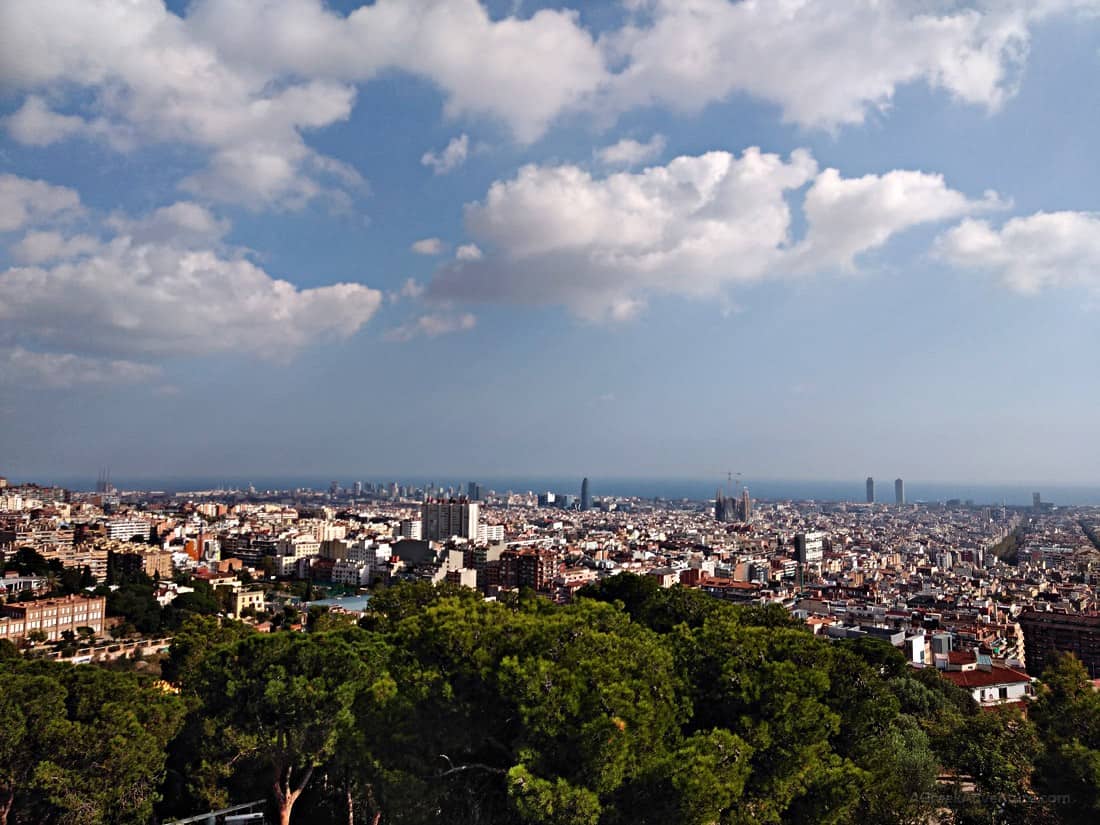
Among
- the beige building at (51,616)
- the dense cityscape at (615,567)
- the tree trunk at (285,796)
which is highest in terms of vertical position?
the tree trunk at (285,796)

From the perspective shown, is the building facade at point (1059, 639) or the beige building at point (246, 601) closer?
the building facade at point (1059, 639)

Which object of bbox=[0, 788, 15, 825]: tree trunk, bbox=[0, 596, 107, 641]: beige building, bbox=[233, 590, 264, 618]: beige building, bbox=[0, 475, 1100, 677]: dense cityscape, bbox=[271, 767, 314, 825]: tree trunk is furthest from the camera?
bbox=[233, 590, 264, 618]: beige building

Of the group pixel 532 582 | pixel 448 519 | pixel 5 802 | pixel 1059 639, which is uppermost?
pixel 5 802

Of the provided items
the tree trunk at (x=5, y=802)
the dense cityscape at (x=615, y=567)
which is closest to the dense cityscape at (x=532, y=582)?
the dense cityscape at (x=615, y=567)

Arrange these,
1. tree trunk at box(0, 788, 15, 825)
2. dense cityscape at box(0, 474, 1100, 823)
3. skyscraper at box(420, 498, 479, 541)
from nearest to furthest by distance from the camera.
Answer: tree trunk at box(0, 788, 15, 825), dense cityscape at box(0, 474, 1100, 823), skyscraper at box(420, 498, 479, 541)

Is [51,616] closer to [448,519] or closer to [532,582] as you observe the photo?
[532,582]

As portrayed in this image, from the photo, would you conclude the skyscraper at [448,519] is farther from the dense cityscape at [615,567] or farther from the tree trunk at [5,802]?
the tree trunk at [5,802]

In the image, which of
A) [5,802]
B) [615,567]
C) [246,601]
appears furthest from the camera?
[615,567]

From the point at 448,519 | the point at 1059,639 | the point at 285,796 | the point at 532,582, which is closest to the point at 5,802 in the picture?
the point at 285,796

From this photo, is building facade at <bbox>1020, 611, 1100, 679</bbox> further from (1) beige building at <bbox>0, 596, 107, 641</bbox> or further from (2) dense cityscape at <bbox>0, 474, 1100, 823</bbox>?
(1) beige building at <bbox>0, 596, 107, 641</bbox>

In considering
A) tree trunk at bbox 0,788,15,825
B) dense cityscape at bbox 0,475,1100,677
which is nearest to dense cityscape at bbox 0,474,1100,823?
dense cityscape at bbox 0,475,1100,677

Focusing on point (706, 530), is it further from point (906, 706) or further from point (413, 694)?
point (413, 694)
